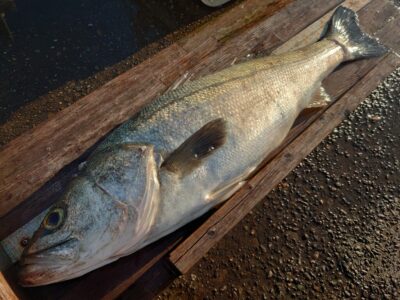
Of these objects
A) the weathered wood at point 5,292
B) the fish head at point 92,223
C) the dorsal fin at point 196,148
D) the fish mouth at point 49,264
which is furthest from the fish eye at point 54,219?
the dorsal fin at point 196,148

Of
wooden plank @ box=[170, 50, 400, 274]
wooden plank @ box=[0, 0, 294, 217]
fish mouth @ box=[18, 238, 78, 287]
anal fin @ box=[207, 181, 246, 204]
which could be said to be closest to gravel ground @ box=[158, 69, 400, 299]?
wooden plank @ box=[170, 50, 400, 274]

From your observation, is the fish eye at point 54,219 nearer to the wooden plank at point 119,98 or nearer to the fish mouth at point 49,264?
the fish mouth at point 49,264

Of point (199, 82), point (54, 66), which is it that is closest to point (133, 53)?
point (54, 66)

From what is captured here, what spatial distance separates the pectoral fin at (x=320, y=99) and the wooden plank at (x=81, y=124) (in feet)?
3.71

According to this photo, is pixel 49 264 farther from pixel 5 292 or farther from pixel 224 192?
pixel 224 192

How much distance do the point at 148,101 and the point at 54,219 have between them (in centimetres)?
147

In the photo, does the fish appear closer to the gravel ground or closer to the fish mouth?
the fish mouth

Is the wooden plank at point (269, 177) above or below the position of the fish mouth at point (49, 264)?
below

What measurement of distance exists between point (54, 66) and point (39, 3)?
3.78 ft

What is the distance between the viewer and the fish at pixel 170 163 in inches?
84.5

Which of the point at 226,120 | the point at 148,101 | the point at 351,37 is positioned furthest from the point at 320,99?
the point at 148,101

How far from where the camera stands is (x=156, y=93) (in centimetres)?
339

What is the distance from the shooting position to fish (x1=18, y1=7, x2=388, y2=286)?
2.15 metres

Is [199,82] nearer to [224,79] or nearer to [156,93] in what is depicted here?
[224,79]
